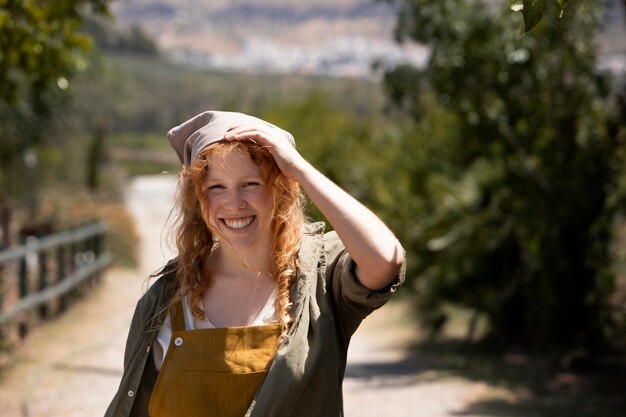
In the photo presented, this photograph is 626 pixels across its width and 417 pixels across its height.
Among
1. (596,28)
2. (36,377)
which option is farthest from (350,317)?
(596,28)

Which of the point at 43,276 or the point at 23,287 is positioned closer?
the point at 23,287

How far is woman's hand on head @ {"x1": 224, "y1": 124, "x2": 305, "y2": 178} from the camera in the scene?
8.23ft

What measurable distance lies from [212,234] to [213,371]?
0.46 m

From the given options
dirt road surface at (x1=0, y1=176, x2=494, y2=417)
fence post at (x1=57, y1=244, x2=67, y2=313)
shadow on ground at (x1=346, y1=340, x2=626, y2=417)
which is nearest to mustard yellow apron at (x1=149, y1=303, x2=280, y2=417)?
dirt road surface at (x1=0, y1=176, x2=494, y2=417)

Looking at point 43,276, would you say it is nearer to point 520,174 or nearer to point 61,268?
point 61,268

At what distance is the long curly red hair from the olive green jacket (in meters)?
0.03

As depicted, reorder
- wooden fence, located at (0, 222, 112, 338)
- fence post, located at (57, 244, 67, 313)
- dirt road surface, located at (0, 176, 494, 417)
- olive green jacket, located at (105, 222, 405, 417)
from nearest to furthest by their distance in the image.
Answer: olive green jacket, located at (105, 222, 405, 417), dirt road surface, located at (0, 176, 494, 417), wooden fence, located at (0, 222, 112, 338), fence post, located at (57, 244, 67, 313)

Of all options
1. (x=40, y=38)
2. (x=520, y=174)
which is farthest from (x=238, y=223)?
(x=520, y=174)

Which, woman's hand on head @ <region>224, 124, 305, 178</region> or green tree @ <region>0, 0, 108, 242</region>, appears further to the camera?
green tree @ <region>0, 0, 108, 242</region>

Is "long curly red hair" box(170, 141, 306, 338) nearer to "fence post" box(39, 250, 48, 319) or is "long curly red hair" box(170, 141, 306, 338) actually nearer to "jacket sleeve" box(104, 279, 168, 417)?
"jacket sleeve" box(104, 279, 168, 417)

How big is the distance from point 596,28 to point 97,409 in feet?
19.5

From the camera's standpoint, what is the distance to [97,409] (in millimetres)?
7418

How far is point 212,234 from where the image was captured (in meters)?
2.81

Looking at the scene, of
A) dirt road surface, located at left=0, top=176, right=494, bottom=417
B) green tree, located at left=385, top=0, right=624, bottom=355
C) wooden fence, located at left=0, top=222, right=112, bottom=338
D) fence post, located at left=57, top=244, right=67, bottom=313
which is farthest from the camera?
fence post, located at left=57, top=244, right=67, bottom=313
